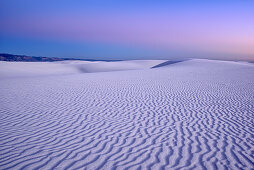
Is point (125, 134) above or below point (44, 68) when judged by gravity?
below

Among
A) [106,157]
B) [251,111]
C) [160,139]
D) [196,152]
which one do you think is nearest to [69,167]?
[106,157]

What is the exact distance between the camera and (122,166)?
3.63m

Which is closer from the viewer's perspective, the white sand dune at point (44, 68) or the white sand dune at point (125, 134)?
the white sand dune at point (125, 134)

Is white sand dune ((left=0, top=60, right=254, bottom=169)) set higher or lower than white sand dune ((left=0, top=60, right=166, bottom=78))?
lower

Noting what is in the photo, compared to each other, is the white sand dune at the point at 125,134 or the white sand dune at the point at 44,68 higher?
the white sand dune at the point at 44,68

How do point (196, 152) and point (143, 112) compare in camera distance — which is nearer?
point (196, 152)

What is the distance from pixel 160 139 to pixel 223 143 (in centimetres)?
166

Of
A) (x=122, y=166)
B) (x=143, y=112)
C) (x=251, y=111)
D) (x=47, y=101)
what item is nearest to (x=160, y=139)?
(x=122, y=166)

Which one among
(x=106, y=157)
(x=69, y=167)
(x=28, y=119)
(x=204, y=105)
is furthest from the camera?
(x=204, y=105)

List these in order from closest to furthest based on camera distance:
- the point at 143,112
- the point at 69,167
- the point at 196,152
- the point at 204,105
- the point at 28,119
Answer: the point at 69,167, the point at 196,152, the point at 28,119, the point at 143,112, the point at 204,105

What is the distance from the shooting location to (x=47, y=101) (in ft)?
28.6

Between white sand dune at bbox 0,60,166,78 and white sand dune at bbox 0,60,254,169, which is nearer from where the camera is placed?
white sand dune at bbox 0,60,254,169

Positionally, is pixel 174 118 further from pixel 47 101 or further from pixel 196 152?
pixel 47 101

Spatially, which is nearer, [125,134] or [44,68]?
[125,134]
